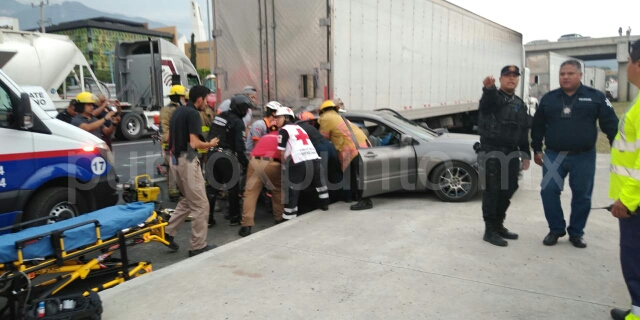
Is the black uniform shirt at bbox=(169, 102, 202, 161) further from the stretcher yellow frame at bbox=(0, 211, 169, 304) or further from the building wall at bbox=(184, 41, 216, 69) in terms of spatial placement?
the building wall at bbox=(184, 41, 216, 69)

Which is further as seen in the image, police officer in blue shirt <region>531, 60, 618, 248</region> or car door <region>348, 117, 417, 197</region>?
car door <region>348, 117, 417, 197</region>

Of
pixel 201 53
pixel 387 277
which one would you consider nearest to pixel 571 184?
pixel 387 277

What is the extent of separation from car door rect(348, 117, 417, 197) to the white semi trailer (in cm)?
127

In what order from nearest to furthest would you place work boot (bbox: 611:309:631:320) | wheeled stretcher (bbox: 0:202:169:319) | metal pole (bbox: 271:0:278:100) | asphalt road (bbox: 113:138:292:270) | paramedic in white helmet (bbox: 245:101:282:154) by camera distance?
work boot (bbox: 611:309:631:320)
wheeled stretcher (bbox: 0:202:169:319)
asphalt road (bbox: 113:138:292:270)
paramedic in white helmet (bbox: 245:101:282:154)
metal pole (bbox: 271:0:278:100)

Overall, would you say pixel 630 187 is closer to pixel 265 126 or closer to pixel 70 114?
pixel 265 126

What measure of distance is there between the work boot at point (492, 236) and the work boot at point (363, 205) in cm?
191

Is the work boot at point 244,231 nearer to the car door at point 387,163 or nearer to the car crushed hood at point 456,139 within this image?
the car door at point 387,163

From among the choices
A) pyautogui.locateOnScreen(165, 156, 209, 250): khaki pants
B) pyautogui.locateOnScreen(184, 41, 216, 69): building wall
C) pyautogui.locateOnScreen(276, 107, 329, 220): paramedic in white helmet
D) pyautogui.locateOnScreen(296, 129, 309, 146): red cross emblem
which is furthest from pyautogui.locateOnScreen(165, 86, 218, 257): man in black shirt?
pyautogui.locateOnScreen(184, 41, 216, 69): building wall

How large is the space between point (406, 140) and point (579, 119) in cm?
262

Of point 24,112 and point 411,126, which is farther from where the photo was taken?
point 411,126

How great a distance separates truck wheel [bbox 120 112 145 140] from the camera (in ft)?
54.0

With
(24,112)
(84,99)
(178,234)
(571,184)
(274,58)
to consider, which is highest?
(274,58)

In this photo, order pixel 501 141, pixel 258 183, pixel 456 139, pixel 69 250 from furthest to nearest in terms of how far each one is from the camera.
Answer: pixel 456 139, pixel 258 183, pixel 501 141, pixel 69 250

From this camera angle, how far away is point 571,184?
4.64 m
